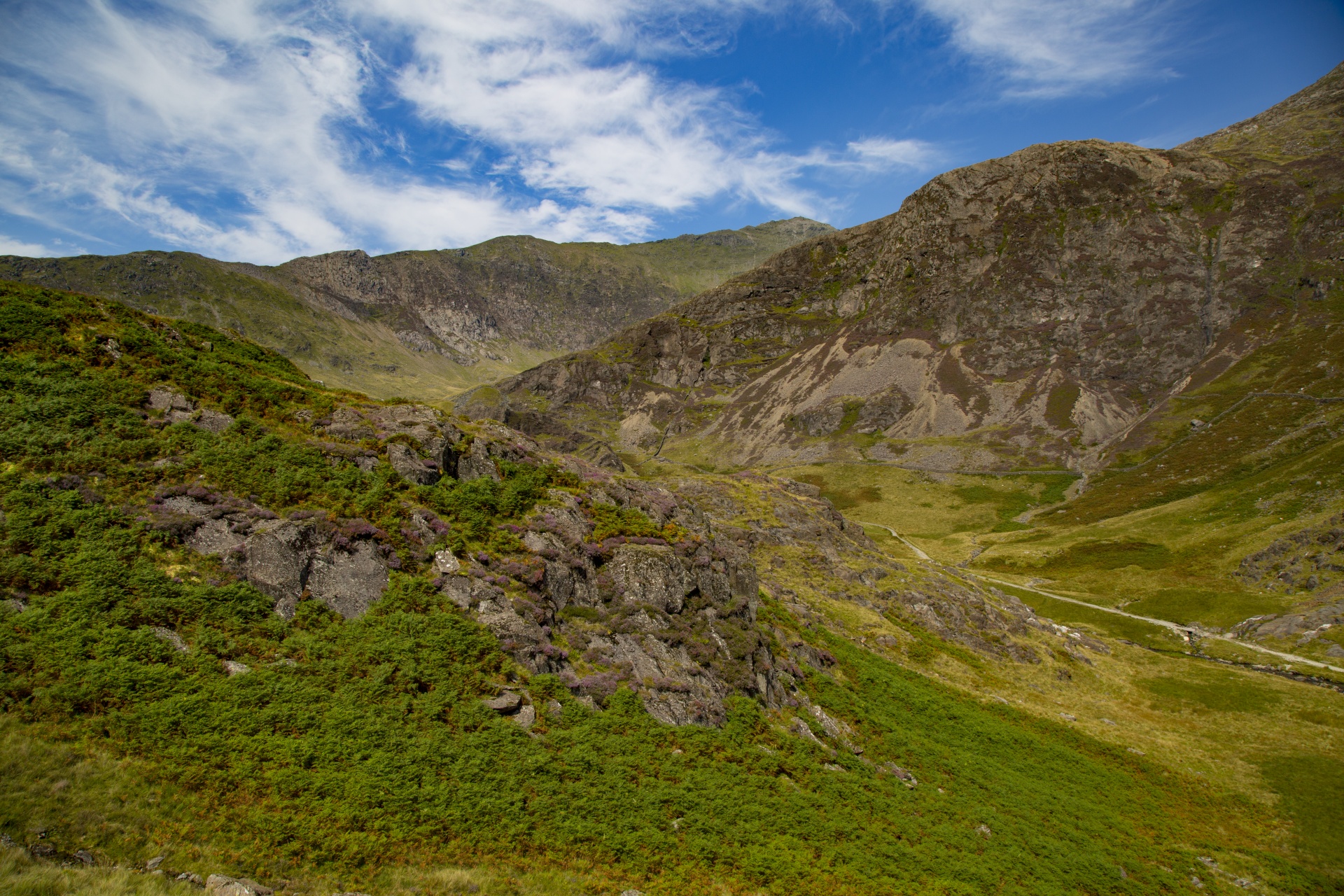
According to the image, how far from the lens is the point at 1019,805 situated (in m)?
25.3

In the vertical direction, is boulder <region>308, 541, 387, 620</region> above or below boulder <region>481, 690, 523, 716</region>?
above

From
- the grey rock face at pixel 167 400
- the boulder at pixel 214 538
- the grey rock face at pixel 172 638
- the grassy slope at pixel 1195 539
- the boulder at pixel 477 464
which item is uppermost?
the grey rock face at pixel 167 400

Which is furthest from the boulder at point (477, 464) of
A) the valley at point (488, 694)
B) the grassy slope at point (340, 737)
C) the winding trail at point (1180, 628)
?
the winding trail at point (1180, 628)

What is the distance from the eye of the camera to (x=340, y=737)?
48.4 ft

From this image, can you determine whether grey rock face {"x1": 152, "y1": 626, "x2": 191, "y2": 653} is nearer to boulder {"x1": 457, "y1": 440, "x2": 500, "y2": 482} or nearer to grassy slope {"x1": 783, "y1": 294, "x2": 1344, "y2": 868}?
boulder {"x1": 457, "y1": 440, "x2": 500, "y2": 482}

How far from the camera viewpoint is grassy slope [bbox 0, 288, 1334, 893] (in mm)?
12719

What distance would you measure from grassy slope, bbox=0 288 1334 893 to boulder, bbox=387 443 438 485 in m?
1.32

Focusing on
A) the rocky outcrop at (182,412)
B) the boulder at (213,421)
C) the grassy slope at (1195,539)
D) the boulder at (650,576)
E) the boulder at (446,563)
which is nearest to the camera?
the boulder at (446,563)

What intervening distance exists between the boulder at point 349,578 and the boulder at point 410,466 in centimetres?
511

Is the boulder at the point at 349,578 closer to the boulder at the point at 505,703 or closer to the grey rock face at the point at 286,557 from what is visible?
the grey rock face at the point at 286,557

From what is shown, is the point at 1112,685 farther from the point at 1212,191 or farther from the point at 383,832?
the point at 1212,191

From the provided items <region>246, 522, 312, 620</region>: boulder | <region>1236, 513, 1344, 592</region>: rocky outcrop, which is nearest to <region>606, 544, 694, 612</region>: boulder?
<region>246, 522, 312, 620</region>: boulder

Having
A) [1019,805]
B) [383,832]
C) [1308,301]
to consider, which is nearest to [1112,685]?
[1019,805]

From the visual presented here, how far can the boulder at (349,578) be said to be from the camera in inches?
739
